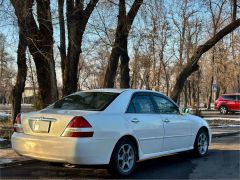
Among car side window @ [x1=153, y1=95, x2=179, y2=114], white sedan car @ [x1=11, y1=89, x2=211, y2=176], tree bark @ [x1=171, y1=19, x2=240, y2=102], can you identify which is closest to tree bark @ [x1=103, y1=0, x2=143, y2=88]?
tree bark @ [x1=171, y1=19, x2=240, y2=102]

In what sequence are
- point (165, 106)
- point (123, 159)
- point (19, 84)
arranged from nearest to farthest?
1. point (123, 159)
2. point (165, 106)
3. point (19, 84)

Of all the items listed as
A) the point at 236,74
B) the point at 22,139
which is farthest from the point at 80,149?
the point at 236,74

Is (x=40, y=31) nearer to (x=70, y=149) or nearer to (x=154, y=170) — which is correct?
(x=154, y=170)

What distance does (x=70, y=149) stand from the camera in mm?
7414

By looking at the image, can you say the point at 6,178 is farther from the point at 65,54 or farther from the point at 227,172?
the point at 65,54

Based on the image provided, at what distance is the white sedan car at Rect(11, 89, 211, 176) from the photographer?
750 cm

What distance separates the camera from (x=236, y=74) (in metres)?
60.8

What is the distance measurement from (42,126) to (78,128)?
752 millimetres

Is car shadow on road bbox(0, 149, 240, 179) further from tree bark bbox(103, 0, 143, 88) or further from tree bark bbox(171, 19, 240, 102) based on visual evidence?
tree bark bbox(171, 19, 240, 102)

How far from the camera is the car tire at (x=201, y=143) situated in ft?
34.7

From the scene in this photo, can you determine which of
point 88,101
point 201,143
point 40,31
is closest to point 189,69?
point 40,31

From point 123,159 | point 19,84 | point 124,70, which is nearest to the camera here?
point 123,159

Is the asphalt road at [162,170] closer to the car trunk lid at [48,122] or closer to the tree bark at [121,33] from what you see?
the car trunk lid at [48,122]

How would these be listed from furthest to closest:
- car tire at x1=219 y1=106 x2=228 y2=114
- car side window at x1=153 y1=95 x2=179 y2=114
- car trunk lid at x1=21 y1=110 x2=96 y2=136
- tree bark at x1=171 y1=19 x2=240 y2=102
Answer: car tire at x1=219 y1=106 x2=228 y2=114, tree bark at x1=171 y1=19 x2=240 y2=102, car side window at x1=153 y1=95 x2=179 y2=114, car trunk lid at x1=21 y1=110 x2=96 y2=136
